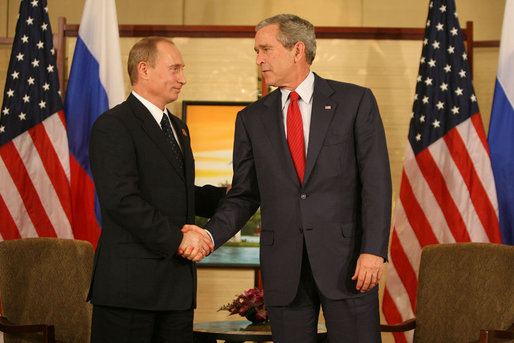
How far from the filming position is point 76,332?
3809 millimetres

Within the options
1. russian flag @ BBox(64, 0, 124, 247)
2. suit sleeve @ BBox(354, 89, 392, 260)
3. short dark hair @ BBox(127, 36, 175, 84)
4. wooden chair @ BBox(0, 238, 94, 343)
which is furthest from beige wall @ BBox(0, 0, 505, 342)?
suit sleeve @ BBox(354, 89, 392, 260)

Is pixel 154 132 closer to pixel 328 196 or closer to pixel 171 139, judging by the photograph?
pixel 171 139

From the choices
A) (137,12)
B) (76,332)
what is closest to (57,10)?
(137,12)

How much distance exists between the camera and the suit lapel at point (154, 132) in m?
2.69

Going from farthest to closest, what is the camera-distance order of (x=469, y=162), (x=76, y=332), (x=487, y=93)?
1. (x=487, y=93)
2. (x=469, y=162)
3. (x=76, y=332)

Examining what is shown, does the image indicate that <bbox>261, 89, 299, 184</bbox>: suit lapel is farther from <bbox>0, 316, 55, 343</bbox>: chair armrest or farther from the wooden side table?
<bbox>0, 316, 55, 343</bbox>: chair armrest

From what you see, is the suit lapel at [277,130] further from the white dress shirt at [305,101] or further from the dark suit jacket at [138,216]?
the dark suit jacket at [138,216]

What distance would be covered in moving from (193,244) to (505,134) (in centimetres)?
270

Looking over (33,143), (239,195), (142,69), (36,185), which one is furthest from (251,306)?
(33,143)

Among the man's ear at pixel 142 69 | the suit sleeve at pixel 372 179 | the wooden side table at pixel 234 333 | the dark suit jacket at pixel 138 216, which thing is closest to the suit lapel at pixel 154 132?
the dark suit jacket at pixel 138 216

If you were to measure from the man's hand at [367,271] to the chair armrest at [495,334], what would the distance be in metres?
1.08

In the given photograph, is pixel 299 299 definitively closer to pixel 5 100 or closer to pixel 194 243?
pixel 194 243

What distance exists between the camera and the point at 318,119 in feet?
8.25

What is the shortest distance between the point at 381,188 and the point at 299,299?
524mm
